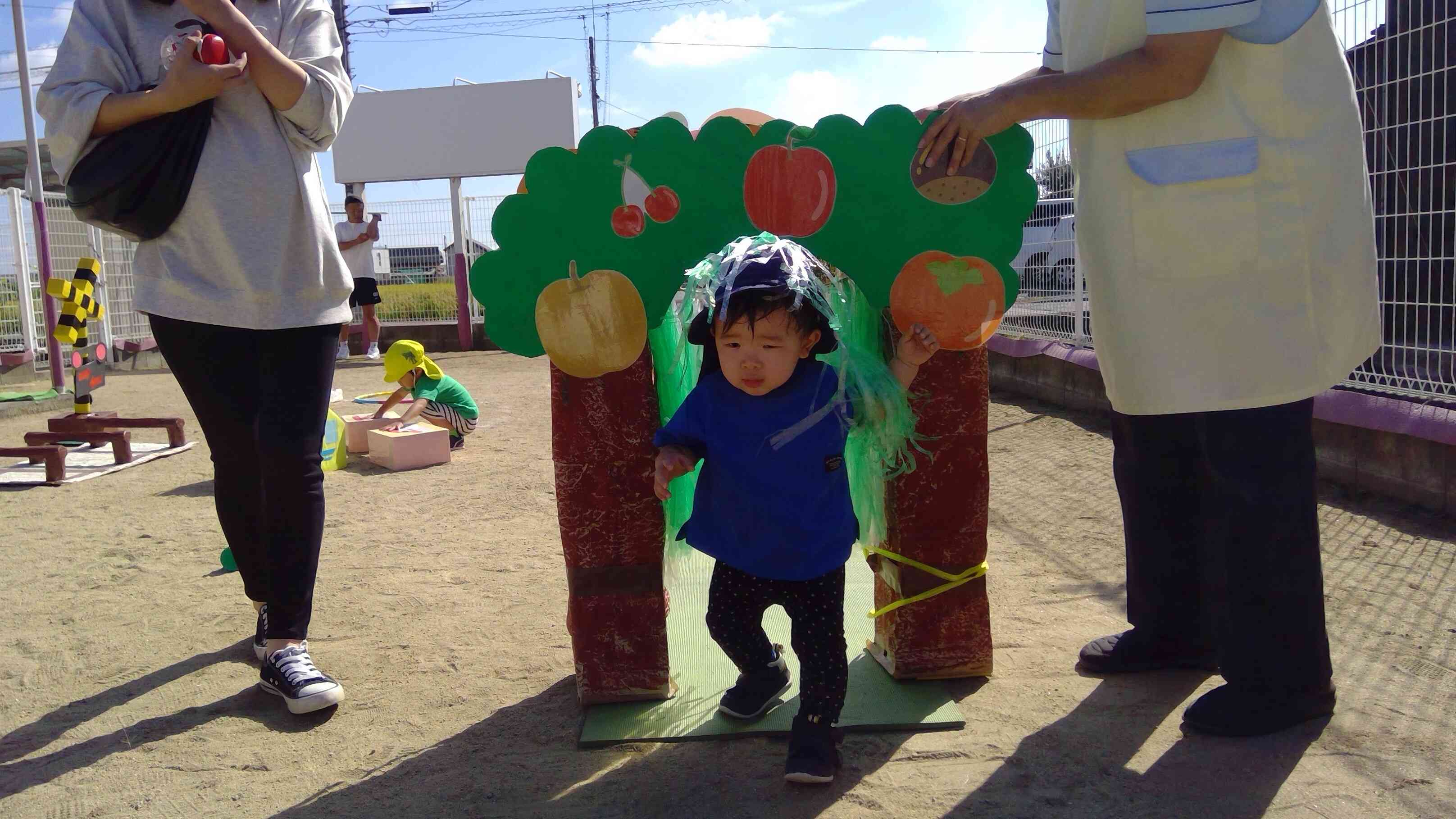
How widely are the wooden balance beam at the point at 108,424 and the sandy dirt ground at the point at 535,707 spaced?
1.98 m

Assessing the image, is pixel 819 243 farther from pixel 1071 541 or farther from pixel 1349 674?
pixel 1071 541

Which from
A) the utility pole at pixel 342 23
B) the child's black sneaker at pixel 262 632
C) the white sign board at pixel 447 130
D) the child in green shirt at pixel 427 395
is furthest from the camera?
the utility pole at pixel 342 23

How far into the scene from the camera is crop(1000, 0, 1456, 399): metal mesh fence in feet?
12.2

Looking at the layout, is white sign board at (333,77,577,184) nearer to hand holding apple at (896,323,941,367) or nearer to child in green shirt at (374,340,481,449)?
child in green shirt at (374,340,481,449)

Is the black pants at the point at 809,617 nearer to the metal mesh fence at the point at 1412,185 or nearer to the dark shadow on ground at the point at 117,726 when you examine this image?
the dark shadow on ground at the point at 117,726

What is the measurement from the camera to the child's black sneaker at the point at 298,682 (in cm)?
229

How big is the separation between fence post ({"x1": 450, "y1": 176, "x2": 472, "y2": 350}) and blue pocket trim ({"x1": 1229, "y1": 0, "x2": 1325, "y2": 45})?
12.0 metres

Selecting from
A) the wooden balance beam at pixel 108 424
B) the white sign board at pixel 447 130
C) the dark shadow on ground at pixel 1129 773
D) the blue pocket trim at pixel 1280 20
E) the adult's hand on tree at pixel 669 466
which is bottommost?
the dark shadow on ground at pixel 1129 773

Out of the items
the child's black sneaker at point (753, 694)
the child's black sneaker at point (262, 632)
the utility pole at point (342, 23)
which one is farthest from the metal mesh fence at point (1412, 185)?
the utility pole at point (342, 23)

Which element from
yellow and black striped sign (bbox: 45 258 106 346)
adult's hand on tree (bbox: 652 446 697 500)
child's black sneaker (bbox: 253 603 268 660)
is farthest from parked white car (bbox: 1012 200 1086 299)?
yellow and black striped sign (bbox: 45 258 106 346)

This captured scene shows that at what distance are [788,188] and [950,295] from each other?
1.33 ft

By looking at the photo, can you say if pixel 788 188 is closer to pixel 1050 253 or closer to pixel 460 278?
pixel 1050 253

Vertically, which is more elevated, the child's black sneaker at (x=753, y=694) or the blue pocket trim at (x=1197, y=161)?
the blue pocket trim at (x=1197, y=161)

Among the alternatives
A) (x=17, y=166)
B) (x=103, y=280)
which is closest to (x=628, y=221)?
(x=103, y=280)
